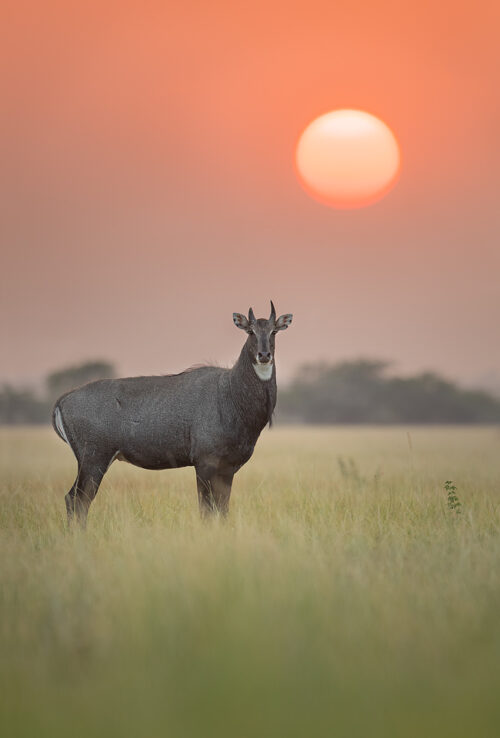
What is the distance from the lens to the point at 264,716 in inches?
159

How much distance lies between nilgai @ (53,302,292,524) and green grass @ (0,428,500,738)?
932 millimetres

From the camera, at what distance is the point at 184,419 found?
10000mm

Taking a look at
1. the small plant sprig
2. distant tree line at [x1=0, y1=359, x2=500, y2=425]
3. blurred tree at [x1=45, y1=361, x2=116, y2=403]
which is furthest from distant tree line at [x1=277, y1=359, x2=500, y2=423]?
the small plant sprig

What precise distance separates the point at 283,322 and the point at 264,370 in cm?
68

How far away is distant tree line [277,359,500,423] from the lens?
249 feet

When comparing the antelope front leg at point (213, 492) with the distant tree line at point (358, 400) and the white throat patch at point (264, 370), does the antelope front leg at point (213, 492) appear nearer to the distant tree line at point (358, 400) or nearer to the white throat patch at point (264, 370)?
the white throat patch at point (264, 370)

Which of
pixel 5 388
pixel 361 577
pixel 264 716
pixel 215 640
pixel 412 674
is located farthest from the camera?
pixel 5 388

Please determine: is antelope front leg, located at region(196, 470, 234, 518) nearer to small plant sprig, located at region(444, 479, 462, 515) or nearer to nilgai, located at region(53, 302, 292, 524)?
nilgai, located at region(53, 302, 292, 524)

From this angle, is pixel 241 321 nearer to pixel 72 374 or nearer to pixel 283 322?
pixel 283 322

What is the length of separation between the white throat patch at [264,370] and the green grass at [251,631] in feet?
6.22

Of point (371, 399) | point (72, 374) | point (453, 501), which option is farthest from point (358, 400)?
point (453, 501)

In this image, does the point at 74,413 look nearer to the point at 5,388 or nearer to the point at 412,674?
the point at 412,674

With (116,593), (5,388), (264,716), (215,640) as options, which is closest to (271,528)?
(116,593)

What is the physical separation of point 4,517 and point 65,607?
5.25 metres
